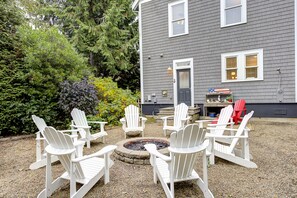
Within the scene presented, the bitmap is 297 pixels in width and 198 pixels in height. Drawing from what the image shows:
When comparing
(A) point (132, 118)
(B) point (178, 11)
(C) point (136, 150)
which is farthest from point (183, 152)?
(B) point (178, 11)

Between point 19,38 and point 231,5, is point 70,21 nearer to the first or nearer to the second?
point 19,38

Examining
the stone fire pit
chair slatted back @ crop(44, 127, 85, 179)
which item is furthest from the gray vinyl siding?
chair slatted back @ crop(44, 127, 85, 179)

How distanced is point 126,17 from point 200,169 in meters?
11.9

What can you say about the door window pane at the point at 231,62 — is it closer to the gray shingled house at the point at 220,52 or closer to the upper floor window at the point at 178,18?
the gray shingled house at the point at 220,52

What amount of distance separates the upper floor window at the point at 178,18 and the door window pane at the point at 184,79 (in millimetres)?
1926

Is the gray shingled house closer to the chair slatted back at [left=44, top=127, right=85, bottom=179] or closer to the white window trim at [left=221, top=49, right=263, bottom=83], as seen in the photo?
the white window trim at [left=221, top=49, right=263, bottom=83]

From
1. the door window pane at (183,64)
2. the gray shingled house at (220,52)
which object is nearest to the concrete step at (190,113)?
the gray shingled house at (220,52)

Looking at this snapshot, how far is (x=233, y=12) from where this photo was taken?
26.5 ft

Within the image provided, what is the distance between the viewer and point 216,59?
845cm

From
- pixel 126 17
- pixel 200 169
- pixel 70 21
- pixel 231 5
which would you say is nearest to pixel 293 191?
pixel 200 169

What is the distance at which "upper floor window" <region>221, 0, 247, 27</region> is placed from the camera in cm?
780

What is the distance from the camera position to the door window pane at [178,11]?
919 centimetres

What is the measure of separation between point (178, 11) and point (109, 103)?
5652mm

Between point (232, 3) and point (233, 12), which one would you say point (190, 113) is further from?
point (232, 3)
